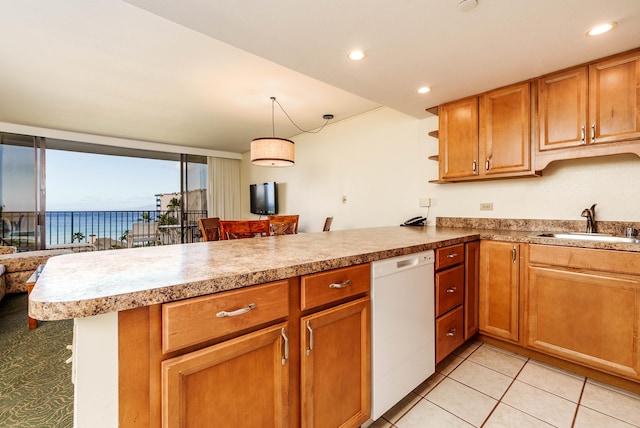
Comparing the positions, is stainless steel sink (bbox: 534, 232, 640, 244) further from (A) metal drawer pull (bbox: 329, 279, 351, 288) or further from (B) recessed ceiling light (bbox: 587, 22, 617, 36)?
(A) metal drawer pull (bbox: 329, 279, 351, 288)

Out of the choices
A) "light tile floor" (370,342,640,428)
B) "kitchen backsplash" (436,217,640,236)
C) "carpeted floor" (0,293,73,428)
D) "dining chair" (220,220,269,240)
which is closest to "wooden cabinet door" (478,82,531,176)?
"kitchen backsplash" (436,217,640,236)

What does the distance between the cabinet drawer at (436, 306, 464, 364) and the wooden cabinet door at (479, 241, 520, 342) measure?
0.30 meters

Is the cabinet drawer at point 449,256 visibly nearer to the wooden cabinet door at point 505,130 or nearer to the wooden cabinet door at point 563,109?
the wooden cabinet door at point 505,130

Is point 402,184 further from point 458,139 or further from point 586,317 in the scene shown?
point 586,317

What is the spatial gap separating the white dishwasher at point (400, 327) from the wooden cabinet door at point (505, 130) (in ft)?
4.24

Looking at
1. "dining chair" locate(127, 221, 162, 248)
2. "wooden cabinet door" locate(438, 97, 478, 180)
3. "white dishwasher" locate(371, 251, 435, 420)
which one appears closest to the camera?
"white dishwasher" locate(371, 251, 435, 420)

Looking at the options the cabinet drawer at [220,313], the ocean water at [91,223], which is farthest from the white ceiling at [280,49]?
the ocean water at [91,223]

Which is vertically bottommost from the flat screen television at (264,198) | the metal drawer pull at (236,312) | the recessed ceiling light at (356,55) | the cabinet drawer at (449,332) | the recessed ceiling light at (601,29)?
the cabinet drawer at (449,332)

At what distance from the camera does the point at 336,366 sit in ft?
3.87

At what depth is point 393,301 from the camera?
142cm

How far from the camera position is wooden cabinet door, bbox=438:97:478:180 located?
254 centimetres

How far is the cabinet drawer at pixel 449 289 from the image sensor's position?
177 centimetres

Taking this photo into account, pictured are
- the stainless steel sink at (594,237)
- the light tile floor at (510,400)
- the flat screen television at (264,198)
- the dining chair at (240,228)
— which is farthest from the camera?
the flat screen television at (264,198)

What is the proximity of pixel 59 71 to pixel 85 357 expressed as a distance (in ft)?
10.7
